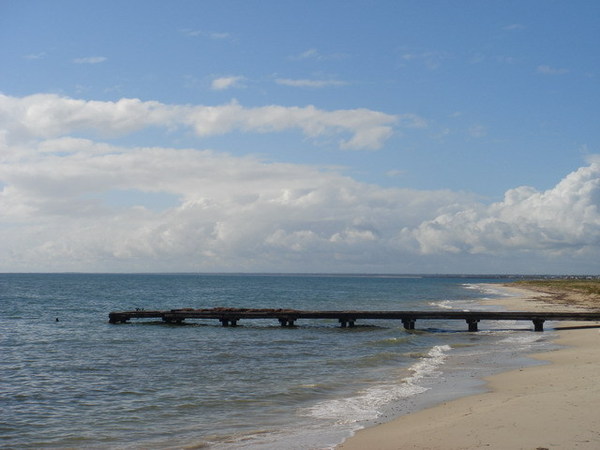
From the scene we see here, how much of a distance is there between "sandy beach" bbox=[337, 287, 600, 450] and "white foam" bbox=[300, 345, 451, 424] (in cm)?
122

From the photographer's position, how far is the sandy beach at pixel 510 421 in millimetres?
10523

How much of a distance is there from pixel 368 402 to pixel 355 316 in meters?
24.0

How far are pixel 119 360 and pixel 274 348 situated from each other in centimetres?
790

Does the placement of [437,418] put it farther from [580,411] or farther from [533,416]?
[580,411]

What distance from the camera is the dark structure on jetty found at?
3591 centimetres

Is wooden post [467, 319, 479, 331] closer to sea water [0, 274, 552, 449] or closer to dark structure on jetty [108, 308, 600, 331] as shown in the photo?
dark structure on jetty [108, 308, 600, 331]

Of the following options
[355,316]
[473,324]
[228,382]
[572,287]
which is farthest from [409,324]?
[572,287]

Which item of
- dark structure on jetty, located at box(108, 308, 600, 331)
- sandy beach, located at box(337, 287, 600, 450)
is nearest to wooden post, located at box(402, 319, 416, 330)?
dark structure on jetty, located at box(108, 308, 600, 331)

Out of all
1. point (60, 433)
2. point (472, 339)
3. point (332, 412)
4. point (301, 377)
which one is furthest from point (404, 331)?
point (60, 433)

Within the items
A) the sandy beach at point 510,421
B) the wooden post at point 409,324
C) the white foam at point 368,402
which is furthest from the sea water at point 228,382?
the wooden post at point 409,324

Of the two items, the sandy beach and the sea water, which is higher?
the sandy beach

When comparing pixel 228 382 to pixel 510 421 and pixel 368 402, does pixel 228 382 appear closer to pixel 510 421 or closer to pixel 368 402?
pixel 368 402

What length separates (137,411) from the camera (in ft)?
50.9

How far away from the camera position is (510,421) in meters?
12.0
